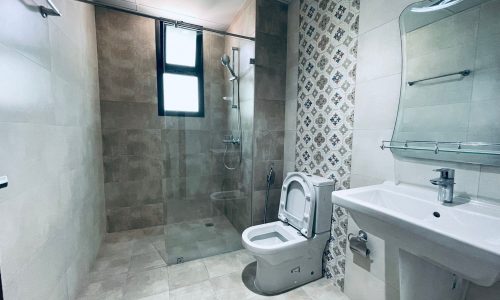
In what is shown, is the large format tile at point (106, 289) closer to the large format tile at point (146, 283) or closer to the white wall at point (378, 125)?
the large format tile at point (146, 283)

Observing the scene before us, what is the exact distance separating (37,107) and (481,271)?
206 cm

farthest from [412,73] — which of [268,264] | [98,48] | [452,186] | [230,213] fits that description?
[98,48]

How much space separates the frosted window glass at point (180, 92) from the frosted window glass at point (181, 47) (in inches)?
6.3

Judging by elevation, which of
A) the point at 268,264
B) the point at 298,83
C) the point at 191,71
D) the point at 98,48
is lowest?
the point at 268,264

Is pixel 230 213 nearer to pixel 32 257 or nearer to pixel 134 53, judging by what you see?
pixel 32 257

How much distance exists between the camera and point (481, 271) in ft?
2.13

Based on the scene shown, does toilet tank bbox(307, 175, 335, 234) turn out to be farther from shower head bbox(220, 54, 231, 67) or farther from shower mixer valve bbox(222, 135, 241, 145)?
shower head bbox(220, 54, 231, 67)

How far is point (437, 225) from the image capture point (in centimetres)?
75

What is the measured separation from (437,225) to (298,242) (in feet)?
3.33

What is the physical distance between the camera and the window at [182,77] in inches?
84.0

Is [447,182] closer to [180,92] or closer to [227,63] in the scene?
[227,63]

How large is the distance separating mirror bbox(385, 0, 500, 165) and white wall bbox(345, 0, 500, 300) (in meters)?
0.07

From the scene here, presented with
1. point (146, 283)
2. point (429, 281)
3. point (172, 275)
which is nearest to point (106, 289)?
point (146, 283)

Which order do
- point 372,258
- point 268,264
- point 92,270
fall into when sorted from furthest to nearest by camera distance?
point 92,270, point 268,264, point 372,258
